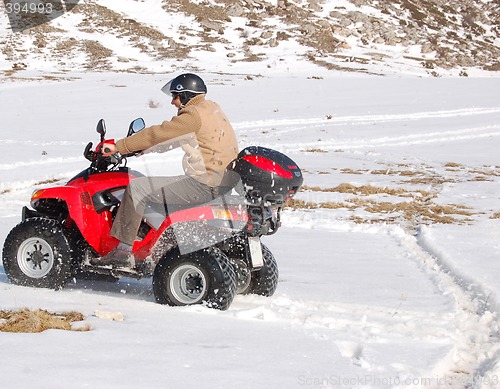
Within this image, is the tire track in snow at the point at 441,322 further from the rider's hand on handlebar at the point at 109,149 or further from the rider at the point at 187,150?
the rider's hand on handlebar at the point at 109,149

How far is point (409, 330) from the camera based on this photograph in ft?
17.5

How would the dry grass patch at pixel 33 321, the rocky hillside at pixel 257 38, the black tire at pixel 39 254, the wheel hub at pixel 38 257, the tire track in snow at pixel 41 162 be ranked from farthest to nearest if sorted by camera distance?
the rocky hillside at pixel 257 38 < the tire track in snow at pixel 41 162 < the wheel hub at pixel 38 257 < the black tire at pixel 39 254 < the dry grass patch at pixel 33 321

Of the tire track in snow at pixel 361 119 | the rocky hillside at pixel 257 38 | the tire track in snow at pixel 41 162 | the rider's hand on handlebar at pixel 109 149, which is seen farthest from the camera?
the rocky hillside at pixel 257 38

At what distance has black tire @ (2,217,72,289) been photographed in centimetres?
610

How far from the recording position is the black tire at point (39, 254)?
20.0ft

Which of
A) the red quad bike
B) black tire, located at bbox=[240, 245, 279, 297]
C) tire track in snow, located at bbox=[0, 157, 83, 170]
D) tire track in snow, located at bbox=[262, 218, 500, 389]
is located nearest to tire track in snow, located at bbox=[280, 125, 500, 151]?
tire track in snow, located at bbox=[0, 157, 83, 170]

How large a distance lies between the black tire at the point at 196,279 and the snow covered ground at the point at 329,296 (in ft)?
0.43

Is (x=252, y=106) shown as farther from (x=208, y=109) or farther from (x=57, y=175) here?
(x=208, y=109)

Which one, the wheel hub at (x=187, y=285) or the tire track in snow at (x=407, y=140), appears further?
the tire track in snow at (x=407, y=140)

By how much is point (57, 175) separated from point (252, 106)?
48.8 ft

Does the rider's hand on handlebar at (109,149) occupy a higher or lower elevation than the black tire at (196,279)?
higher

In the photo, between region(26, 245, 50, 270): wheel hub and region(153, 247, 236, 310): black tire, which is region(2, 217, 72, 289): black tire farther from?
region(153, 247, 236, 310): black tire

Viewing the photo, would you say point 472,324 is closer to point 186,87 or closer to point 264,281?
point 264,281

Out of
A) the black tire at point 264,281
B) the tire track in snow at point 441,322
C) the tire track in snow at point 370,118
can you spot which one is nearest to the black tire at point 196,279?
the tire track in snow at point 441,322
